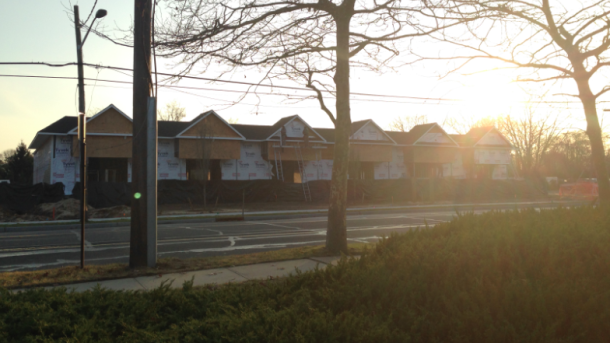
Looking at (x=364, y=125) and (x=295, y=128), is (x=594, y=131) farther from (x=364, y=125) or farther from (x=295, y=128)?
(x=364, y=125)

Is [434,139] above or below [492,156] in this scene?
above

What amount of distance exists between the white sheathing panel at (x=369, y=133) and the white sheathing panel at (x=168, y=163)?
15640mm

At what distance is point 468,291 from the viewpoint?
13.7ft

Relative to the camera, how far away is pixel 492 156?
50250mm

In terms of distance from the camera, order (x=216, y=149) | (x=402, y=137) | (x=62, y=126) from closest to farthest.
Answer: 1. (x=62, y=126)
2. (x=216, y=149)
3. (x=402, y=137)

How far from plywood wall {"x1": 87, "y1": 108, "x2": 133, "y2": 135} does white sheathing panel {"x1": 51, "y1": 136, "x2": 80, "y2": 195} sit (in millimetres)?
2089

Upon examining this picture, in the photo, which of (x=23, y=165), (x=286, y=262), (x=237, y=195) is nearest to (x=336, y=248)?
(x=286, y=262)

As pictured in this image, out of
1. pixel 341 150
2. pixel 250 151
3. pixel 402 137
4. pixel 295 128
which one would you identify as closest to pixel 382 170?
pixel 402 137

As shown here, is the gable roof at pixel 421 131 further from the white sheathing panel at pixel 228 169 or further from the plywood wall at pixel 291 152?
the white sheathing panel at pixel 228 169

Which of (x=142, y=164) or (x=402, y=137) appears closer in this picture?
(x=142, y=164)

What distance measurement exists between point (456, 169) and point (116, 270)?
4624 cm

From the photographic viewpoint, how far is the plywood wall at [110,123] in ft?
104

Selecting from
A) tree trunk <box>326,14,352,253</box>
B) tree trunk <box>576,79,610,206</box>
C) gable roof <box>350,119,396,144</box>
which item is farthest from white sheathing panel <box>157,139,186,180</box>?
tree trunk <box>576,79,610,206</box>

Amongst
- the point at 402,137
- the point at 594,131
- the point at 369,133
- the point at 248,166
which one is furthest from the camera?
the point at 402,137
